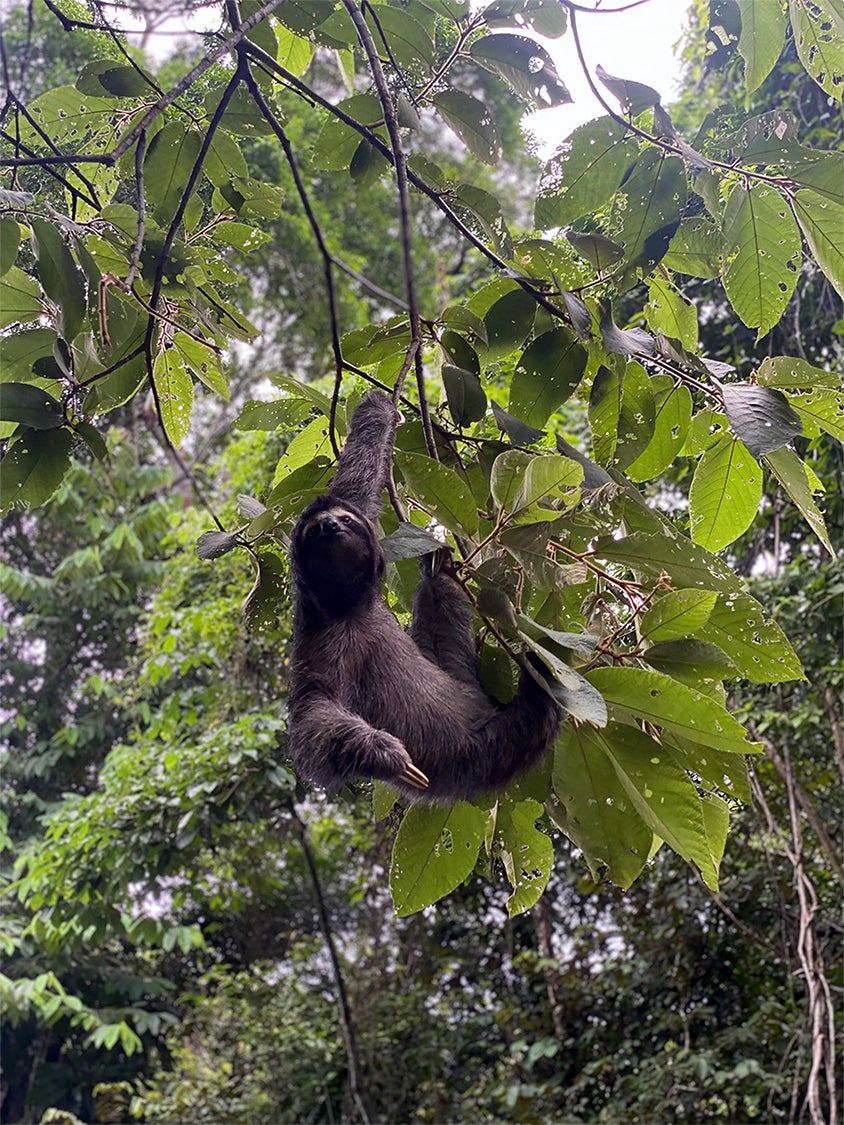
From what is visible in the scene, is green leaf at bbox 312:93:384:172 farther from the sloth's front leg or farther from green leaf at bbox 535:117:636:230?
the sloth's front leg

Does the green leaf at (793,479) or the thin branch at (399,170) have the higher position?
the thin branch at (399,170)

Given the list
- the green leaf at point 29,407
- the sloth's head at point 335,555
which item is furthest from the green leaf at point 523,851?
the green leaf at point 29,407

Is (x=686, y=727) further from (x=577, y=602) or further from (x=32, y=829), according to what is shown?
(x=32, y=829)

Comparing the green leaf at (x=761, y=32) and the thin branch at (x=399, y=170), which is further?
the green leaf at (x=761, y=32)

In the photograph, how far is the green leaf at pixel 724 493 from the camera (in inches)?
77.5

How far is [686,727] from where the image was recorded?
1.41 metres

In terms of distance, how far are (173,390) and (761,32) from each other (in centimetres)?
148

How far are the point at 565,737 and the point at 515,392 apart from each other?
2.45 feet

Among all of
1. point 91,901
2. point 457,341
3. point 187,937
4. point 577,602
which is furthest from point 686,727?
point 187,937

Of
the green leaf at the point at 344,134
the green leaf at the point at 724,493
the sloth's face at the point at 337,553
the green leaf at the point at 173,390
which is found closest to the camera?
the green leaf at the point at 724,493

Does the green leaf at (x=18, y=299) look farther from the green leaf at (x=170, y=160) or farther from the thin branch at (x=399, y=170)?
the thin branch at (x=399, y=170)

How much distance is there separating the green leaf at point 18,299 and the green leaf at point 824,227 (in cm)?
150

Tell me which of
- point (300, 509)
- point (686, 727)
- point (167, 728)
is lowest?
point (686, 727)

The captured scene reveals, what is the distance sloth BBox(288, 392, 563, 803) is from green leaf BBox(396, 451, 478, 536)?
63mm
